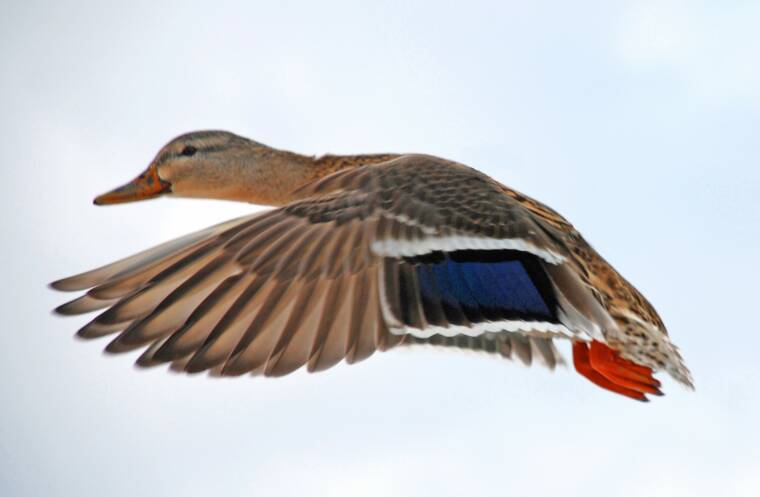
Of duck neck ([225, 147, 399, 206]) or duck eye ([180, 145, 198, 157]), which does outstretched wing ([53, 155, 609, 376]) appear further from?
duck eye ([180, 145, 198, 157])

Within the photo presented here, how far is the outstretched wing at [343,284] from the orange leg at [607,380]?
49 cm

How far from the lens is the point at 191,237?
3.96 metres

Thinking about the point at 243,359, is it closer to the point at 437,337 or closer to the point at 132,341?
the point at 132,341

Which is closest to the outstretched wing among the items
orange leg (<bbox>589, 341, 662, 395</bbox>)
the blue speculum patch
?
the blue speculum patch

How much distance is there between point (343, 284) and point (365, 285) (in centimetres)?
8

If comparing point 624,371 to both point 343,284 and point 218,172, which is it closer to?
point 343,284

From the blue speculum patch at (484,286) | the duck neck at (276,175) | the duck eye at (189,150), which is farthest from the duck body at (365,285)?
the duck eye at (189,150)

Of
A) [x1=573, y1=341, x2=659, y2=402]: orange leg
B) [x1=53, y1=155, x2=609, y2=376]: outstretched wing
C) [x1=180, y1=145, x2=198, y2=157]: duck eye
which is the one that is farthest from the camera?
[x1=180, y1=145, x2=198, y2=157]: duck eye

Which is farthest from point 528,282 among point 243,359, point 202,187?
point 202,187

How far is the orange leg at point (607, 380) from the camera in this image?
4199 mm

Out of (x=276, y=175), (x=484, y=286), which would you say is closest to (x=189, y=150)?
(x=276, y=175)

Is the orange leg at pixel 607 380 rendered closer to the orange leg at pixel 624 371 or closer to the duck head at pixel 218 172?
the orange leg at pixel 624 371

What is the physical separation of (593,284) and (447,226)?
62 cm

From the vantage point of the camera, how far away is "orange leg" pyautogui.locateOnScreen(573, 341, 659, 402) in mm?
4199
